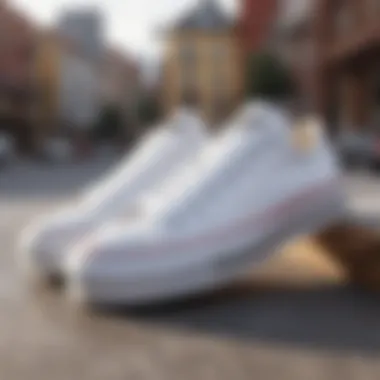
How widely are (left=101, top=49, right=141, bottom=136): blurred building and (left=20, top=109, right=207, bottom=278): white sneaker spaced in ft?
103

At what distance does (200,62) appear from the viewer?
13.4m

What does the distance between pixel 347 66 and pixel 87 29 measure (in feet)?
88.8

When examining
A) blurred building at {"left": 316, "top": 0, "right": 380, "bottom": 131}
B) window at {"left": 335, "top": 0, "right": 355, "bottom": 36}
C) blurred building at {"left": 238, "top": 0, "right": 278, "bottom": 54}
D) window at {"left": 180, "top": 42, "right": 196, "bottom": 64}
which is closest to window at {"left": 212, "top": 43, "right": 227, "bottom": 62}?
window at {"left": 180, "top": 42, "right": 196, "bottom": 64}

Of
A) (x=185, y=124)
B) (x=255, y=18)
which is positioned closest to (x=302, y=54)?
(x=255, y=18)

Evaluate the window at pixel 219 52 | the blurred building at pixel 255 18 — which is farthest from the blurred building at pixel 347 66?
the blurred building at pixel 255 18

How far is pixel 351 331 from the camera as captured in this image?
219cm

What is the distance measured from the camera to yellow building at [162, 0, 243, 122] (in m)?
9.13

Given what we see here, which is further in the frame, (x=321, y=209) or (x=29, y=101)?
(x=29, y=101)

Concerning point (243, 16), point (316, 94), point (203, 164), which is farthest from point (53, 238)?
point (316, 94)

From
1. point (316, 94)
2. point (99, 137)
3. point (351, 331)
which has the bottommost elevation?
point (351, 331)

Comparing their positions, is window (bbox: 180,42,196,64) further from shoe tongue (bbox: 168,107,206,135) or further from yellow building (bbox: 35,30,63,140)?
shoe tongue (bbox: 168,107,206,135)

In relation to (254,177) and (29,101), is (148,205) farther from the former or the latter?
(29,101)

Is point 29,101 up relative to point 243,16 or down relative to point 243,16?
up

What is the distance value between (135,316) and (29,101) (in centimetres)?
2236
